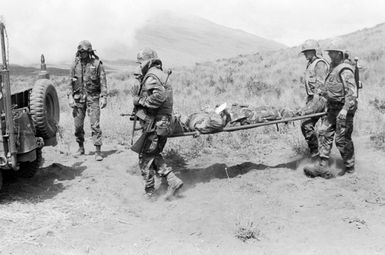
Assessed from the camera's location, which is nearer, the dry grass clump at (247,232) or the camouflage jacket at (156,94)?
the dry grass clump at (247,232)

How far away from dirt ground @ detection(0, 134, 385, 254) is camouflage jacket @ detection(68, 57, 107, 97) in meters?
1.35

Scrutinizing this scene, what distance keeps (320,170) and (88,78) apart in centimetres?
415

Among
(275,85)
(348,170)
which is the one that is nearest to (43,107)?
(348,170)

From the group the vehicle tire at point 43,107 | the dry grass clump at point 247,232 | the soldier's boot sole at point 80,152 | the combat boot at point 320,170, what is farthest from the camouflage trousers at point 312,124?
the soldier's boot sole at point 80,152

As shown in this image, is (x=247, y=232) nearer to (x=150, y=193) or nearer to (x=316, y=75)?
(x=150, y=193)

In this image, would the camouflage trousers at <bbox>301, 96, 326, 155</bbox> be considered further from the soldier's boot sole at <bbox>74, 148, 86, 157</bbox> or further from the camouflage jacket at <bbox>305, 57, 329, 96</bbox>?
the soldier's boot sole at <bbox>74, 148, 86, 157</bbox>

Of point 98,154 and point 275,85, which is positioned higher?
point 275,85

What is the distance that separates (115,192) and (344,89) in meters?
3.45

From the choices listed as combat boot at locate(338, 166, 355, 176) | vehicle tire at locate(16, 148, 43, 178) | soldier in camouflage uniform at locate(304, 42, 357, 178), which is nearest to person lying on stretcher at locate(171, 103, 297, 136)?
soldier in camouflage uniform at locate(304, 42, 357, 178)

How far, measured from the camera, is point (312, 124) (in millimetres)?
7461

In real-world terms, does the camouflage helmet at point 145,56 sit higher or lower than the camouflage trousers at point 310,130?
higher

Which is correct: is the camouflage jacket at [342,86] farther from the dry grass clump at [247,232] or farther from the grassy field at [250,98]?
the dry grass clump at [247,232]

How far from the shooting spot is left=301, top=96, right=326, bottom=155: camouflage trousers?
7316 millimetres

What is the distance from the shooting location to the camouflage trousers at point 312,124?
732 cm
